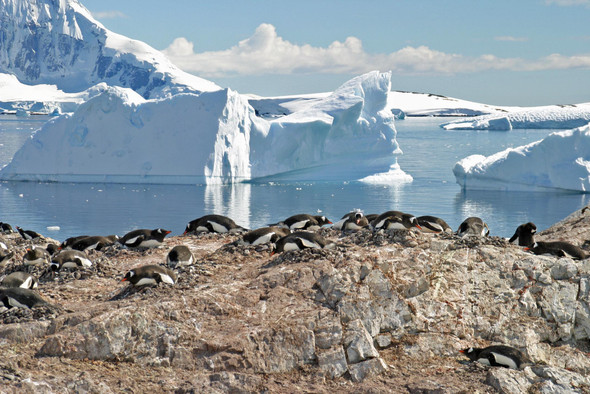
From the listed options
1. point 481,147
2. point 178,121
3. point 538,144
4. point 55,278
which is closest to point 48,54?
point 481,147

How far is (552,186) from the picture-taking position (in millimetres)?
32344

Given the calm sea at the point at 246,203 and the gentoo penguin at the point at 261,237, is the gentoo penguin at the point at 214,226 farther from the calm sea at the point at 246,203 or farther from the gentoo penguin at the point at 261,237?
the calm sea at the point at 246,203

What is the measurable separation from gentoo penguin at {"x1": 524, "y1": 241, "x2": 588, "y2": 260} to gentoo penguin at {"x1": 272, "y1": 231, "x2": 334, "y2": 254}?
3.05 m

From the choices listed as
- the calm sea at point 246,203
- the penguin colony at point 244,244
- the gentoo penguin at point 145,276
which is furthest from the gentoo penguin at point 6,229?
the gentoo penguin at point 145,276

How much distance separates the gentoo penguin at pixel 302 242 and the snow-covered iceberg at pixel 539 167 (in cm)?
2660

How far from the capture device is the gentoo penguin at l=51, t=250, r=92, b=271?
29.5 feet

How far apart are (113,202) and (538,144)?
22.4m

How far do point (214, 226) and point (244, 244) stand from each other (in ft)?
6.71

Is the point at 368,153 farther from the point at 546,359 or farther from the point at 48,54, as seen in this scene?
the point at 48,54

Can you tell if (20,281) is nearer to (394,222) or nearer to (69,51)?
(394,222)

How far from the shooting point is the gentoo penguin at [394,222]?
8.61 metres

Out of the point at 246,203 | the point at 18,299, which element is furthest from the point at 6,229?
the point at 246,203

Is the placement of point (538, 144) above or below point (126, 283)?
above

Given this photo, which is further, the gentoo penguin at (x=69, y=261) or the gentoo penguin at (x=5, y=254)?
the gentoo penguin at (x=5, y=254)
